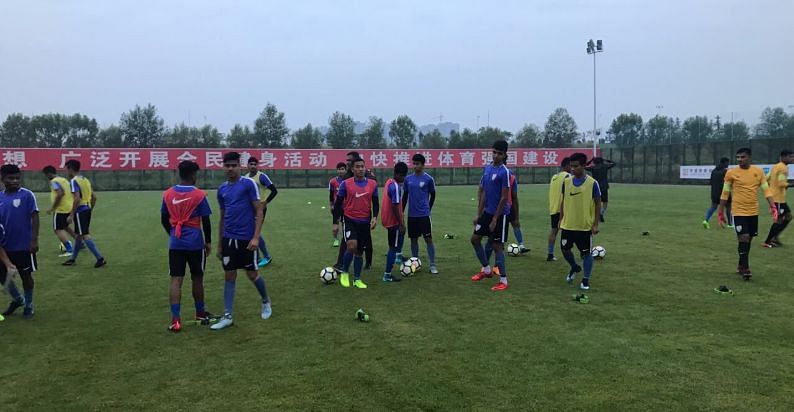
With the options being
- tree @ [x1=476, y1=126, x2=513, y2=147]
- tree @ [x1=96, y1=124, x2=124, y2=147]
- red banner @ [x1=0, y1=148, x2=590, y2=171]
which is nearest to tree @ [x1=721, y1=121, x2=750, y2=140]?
red banner @ [x1=0, y1=148, x2=590, y2=171]

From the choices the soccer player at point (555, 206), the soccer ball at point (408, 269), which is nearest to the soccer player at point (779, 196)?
the soccer player at point (555, 206)

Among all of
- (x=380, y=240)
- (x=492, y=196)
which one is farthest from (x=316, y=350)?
(x=380, y=240)

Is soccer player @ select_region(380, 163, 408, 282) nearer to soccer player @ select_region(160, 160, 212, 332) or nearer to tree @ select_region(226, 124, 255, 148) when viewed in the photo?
soccer player @ select_region(160, 160, 212, 332)

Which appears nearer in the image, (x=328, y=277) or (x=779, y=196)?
(x=328, y=277)

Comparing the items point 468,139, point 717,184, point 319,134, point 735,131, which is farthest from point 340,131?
point 717,184

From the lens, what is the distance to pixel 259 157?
164 feet

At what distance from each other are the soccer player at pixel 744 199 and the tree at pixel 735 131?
152ft

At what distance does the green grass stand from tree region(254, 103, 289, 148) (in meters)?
63.1

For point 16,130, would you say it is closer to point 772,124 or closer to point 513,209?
point 513,209

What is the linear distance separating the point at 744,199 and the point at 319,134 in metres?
66.5

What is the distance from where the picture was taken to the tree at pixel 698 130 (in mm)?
53125

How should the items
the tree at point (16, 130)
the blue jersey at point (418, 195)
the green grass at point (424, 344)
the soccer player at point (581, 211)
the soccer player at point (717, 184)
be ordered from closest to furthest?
the green grass at point (424, 344) < the soccer player at point (581, 211) < the blue jersey at point (418, 195) < the soccer player at point (717, 184) < the tree at point (16, 130)

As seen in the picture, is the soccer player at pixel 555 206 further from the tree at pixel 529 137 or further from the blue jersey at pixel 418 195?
the tree at pixel 529 137

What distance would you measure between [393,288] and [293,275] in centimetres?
206
